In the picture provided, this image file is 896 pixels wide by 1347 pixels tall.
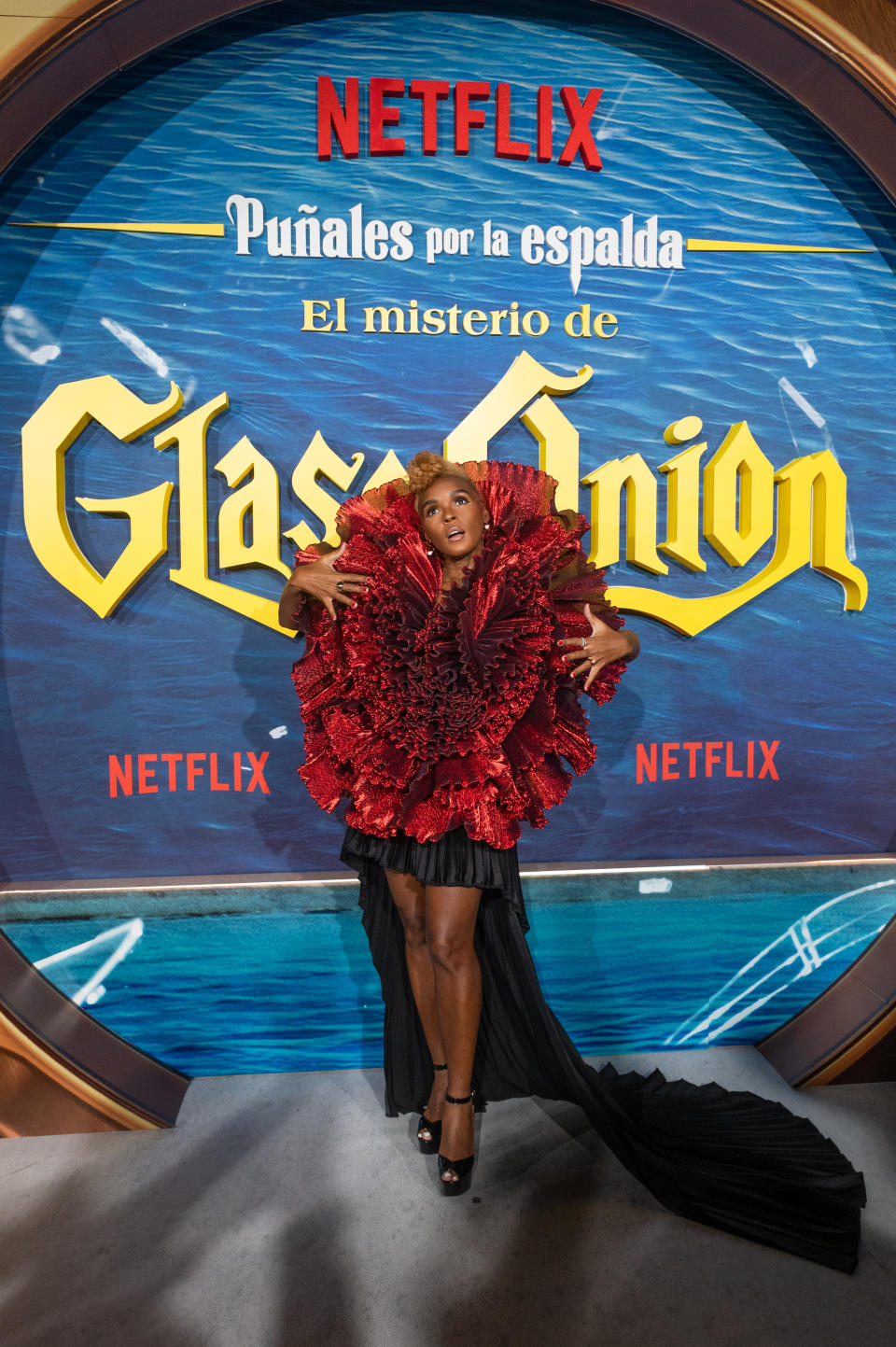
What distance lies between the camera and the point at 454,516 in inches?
64.3

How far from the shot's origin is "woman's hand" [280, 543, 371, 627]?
168 cm

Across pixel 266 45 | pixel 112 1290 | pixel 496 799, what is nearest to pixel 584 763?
pixel 496 799

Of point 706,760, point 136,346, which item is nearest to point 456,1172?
point 706,760

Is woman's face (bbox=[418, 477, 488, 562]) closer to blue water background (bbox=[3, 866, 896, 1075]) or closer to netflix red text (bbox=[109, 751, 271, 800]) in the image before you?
netflix red text (bbox=[109, 751, 271, 800])

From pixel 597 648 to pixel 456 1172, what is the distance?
1190 mm

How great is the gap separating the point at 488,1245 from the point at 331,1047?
77 cm

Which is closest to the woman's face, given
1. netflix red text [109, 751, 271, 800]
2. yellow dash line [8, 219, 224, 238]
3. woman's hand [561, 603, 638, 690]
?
woman's hand [561, 603, 638, 690]

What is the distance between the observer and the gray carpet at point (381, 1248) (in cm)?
147

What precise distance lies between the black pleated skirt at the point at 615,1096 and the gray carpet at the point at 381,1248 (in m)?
0.06

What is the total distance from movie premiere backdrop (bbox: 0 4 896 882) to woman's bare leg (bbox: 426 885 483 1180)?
1.99 feet

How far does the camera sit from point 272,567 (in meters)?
2.16

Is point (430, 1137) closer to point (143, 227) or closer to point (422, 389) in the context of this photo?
point (422, 389)

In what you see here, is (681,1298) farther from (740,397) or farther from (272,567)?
(740,397)

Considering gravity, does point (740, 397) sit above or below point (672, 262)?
below
